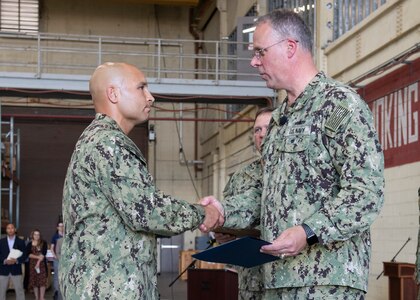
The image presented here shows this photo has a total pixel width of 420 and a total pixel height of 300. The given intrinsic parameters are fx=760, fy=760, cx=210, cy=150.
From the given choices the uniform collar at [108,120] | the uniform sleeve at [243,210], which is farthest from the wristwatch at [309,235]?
the uniform collar at [108,120]

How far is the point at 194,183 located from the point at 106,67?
2177 cm

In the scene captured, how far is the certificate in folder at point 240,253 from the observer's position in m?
2.71

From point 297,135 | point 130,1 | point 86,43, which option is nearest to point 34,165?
point 86,43

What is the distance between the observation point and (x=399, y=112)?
9.95 meters

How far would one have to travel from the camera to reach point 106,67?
3561mm

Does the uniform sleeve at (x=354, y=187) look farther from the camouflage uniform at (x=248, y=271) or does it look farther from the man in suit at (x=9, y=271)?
the man in suit at (x=9, y=271)

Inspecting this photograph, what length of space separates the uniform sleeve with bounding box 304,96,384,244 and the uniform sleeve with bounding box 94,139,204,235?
81cm

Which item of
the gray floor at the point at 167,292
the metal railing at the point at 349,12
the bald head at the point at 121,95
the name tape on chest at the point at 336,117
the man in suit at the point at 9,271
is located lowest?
the gray floor at the point at 167,292

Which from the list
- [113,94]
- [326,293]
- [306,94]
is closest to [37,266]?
[113,94]

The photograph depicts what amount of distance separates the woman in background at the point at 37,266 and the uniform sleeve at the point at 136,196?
1218cm

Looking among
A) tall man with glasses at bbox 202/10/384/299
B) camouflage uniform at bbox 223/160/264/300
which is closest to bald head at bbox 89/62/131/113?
tall man with glasses at bbox 202/10/384/299

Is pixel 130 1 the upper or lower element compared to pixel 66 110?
upper

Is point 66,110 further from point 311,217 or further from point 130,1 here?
point 311,217

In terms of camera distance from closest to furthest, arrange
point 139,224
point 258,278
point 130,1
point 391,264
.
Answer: point 139,224 < point 258,278 < point 391,264 < point 130,1
